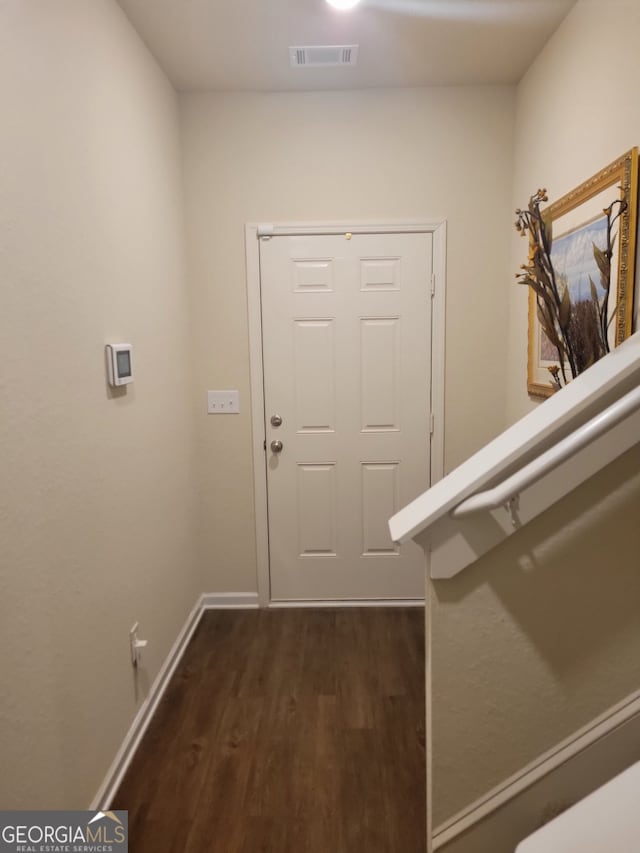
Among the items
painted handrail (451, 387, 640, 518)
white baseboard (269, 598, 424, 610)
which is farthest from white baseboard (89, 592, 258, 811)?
painted handrail (451, 387, 640, 518)

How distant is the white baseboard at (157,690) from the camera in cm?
162

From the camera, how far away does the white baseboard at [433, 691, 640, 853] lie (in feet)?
3.88

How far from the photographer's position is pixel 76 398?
147cm

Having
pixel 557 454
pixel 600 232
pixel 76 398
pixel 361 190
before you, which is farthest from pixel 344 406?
pixel 557 454

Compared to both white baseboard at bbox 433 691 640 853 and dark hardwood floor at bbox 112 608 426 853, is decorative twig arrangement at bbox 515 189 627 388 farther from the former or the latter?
dark hardwood floor at bbox 112 608 426 853

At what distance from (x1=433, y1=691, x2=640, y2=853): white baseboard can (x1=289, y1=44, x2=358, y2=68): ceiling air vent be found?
254 cm

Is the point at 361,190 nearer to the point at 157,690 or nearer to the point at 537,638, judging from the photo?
the point at 537,638

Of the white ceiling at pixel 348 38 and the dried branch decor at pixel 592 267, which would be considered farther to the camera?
the white ceiling at pixel 348 38

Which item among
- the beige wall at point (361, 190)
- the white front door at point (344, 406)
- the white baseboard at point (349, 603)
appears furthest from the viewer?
the white baseboard at point (349, 603)

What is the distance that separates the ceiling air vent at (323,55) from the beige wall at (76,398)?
0.64 m

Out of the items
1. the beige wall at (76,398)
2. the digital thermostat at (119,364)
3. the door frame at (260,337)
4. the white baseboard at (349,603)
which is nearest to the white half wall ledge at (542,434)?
the beige wall at (76,398)

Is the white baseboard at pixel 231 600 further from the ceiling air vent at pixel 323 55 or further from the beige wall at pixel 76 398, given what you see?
the ceiling air vent at pixel 323 55

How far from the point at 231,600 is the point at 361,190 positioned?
2355mm

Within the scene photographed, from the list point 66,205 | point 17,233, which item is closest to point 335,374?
Answer: point 66,205
